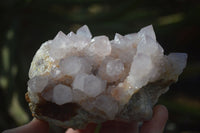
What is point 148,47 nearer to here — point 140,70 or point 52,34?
point 140,70

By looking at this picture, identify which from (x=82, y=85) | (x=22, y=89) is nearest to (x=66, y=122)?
(x=82, y=85)

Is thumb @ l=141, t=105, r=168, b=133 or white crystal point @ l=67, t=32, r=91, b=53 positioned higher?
white crystal point @ l=67, t=32, r=91, b=53

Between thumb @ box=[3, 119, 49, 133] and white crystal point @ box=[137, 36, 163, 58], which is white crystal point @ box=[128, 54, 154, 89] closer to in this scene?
white crystal point @ box=[137, 36, 163, 58]

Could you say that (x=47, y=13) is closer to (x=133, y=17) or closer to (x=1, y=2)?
(x=1, y=2)

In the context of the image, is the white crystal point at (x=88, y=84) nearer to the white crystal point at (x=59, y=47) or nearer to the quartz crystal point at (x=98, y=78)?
the quartz crystal point at (x=98, y=78)

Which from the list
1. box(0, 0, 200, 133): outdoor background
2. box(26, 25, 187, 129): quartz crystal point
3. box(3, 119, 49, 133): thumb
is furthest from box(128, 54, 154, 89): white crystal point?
box(0, 0, 200, 133): outdoor background

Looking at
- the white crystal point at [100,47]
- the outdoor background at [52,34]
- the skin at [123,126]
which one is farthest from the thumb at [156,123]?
the outdoor background at [52,34]
